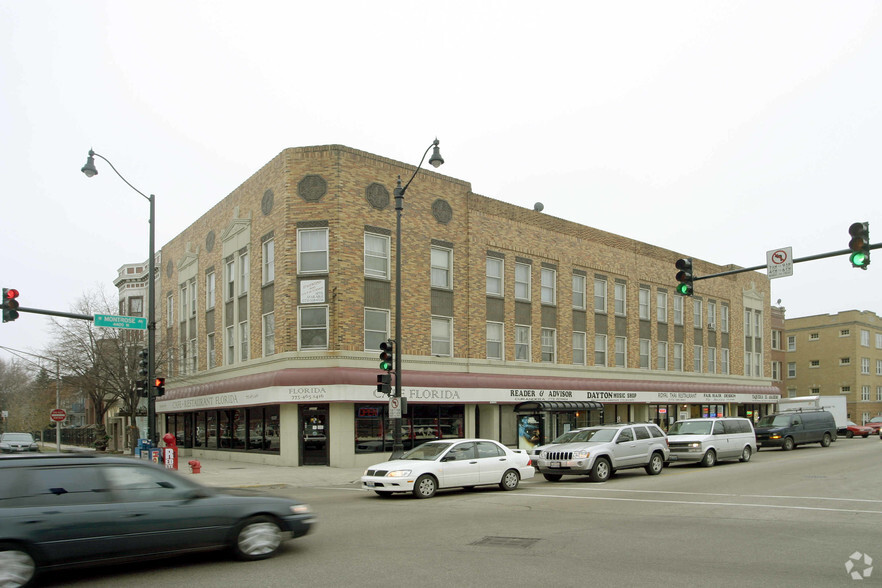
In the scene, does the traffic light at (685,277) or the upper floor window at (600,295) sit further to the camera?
the upper floor window at (600,295)

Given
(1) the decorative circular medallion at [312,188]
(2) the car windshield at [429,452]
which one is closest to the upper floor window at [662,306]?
(1) the decorative circular medallion at [312,188]

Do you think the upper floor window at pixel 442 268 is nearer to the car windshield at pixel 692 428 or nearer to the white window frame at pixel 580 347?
the white window frame at pixel 580 347

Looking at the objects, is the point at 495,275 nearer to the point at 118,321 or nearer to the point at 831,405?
the point at 118,321

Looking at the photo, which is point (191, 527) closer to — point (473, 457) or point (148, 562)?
point (148, 562)

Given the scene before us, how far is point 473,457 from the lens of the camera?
58.3 ft

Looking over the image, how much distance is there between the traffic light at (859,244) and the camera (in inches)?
631

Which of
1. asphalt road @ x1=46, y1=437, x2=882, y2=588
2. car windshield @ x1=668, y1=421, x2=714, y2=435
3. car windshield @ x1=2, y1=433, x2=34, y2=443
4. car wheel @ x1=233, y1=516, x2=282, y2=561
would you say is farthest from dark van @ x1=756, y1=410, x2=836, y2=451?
car windshield @ x1=2, y1=433, x2=34, y2=443

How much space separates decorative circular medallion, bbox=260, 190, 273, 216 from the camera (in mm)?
29028

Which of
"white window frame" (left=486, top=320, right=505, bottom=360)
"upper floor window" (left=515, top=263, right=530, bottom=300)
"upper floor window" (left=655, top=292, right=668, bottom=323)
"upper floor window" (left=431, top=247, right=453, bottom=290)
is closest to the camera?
"upper floor window" (left=431, top=247, right=453, bottom=290)

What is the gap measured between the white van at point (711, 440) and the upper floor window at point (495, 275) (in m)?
9.82

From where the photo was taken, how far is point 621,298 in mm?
40156

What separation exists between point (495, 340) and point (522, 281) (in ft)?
11.0

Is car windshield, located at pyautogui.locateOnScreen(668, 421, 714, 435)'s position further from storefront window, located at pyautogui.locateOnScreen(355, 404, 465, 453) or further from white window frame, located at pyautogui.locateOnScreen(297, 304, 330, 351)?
white window frame, located at pyautogui.locateOnScreen(297, 304, 330, 351)

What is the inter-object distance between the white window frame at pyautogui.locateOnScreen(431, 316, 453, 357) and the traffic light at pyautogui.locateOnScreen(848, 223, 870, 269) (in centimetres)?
1686
